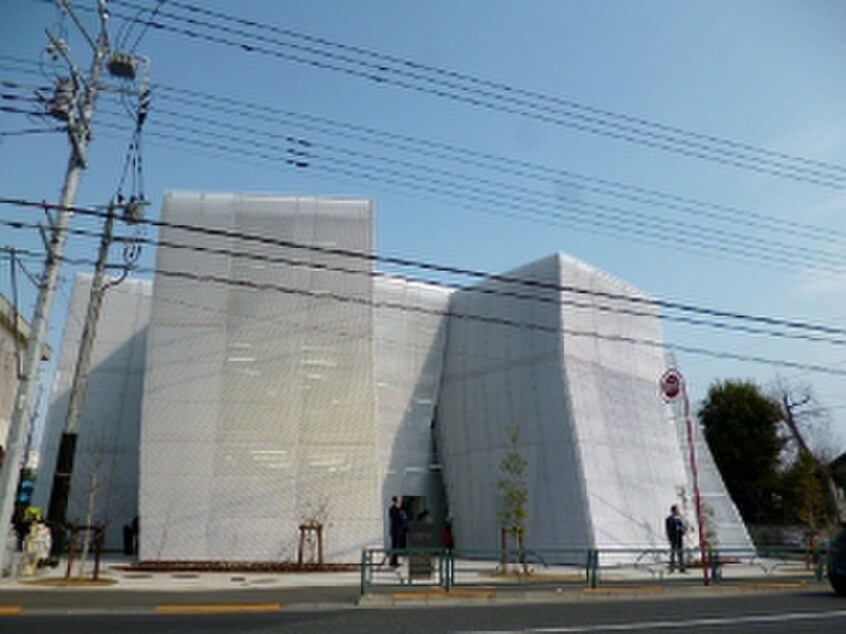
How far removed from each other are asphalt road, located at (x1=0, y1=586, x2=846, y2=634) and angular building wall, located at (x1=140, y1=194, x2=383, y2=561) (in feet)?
34.5

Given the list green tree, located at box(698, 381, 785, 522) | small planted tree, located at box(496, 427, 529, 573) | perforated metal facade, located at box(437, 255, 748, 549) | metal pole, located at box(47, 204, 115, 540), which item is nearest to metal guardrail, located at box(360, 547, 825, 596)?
small planted tree, located at box(496, 427, 529, 573)

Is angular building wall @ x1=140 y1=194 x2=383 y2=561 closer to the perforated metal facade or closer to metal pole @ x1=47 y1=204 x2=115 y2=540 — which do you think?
metal pole @ x1=47 y1=204 x2=115 y2=540

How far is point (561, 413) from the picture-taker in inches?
865

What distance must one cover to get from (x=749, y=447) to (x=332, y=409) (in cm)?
2501

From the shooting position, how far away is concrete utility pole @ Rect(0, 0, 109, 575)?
11.6 metres

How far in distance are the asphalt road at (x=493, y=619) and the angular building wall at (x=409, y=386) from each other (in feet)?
51.7

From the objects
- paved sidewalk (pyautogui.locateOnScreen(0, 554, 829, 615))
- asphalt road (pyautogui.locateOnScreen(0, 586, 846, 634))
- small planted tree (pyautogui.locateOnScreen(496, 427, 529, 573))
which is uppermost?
small planted tree (pyautogui.locateOnScreen(496, 427, 529, 573))

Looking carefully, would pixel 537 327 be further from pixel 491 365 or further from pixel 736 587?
pixel 736 587

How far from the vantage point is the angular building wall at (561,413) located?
21094 millimetres

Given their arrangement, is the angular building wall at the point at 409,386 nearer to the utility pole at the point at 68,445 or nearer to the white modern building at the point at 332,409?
the white modern building at the point at 332,409

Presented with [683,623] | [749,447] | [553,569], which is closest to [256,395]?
[553,569]

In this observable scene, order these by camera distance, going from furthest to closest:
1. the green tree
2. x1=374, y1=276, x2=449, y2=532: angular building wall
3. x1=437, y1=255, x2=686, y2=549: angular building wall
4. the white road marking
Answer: the green tree → x1=374, y1=276, x2=449, y2=532: angular building wall → x1=437, y1=255, x2=686, y2=549: angular building wall → the white road marking

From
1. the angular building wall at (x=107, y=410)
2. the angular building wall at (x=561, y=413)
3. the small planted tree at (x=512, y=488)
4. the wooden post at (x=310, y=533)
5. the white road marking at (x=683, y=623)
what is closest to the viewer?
the white road marking at (x=683, y=623)

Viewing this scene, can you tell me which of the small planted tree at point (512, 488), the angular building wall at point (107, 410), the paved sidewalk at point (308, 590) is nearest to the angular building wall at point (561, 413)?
the small planted tree at point (512, 488)
